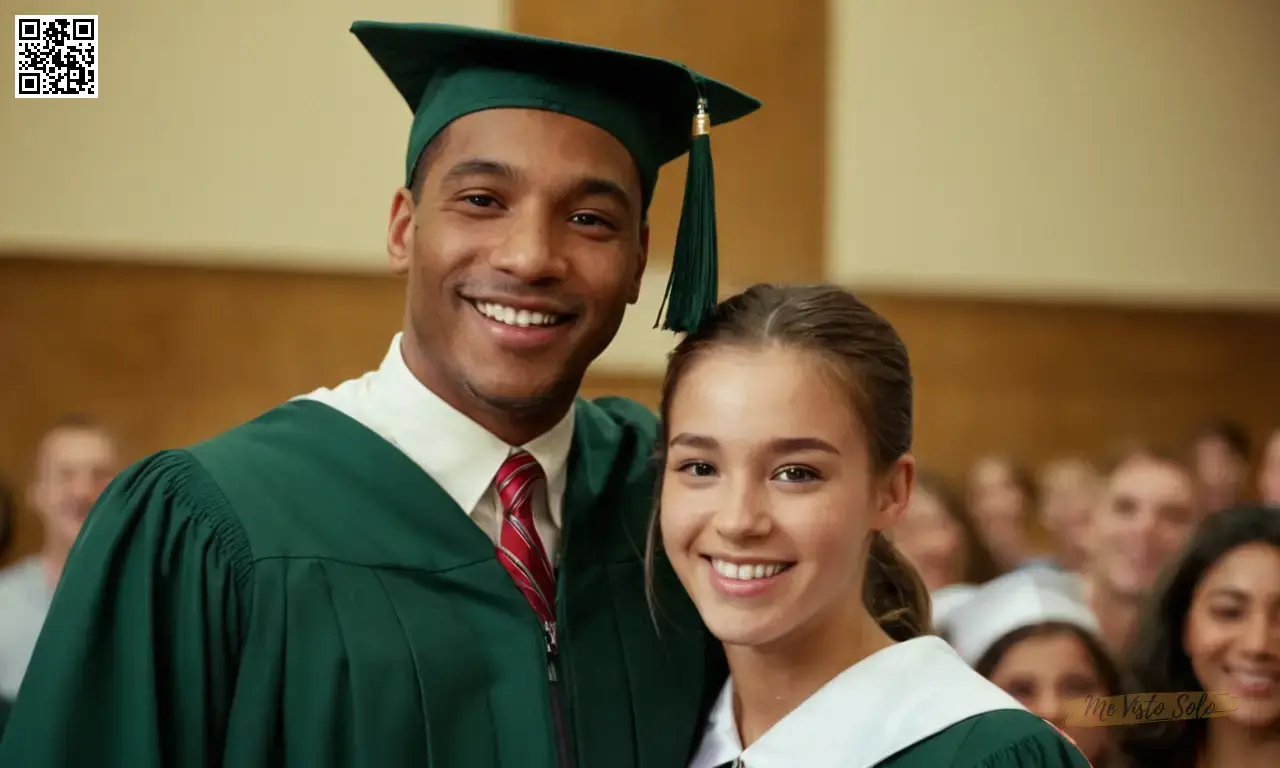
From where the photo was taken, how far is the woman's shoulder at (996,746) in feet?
5.98

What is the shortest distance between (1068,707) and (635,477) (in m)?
1.56

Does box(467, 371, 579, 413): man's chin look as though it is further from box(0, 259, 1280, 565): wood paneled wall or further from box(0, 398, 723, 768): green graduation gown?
box(0, 259, 1280, 565): wood paneled wall

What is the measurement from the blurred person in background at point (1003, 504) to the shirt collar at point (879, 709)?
14.3ft

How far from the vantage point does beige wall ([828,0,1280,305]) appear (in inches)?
269

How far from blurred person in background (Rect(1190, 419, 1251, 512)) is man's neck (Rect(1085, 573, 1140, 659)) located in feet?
5.02

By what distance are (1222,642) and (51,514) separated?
12.5ft

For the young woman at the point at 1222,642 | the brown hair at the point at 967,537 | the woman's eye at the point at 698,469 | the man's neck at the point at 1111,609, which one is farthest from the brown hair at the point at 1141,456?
the woman's eye at the point at 698,469

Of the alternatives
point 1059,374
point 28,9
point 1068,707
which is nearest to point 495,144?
point 1068,707

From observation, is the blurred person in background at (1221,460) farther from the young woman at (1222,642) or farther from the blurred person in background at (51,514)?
the blurred person in background at (51,514)

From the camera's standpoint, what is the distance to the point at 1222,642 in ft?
Result: 10.4

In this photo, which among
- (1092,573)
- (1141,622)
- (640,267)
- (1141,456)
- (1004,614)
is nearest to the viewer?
(640,267)

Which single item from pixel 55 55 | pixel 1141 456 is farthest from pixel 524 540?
pixel 1141 456

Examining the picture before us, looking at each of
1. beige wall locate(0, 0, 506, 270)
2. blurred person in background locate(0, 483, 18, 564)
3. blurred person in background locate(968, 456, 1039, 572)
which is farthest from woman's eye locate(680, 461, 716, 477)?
blurred person in background locate(968, 456, 1039, 572)

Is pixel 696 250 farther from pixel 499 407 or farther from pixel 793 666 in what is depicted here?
pixel 793 666
